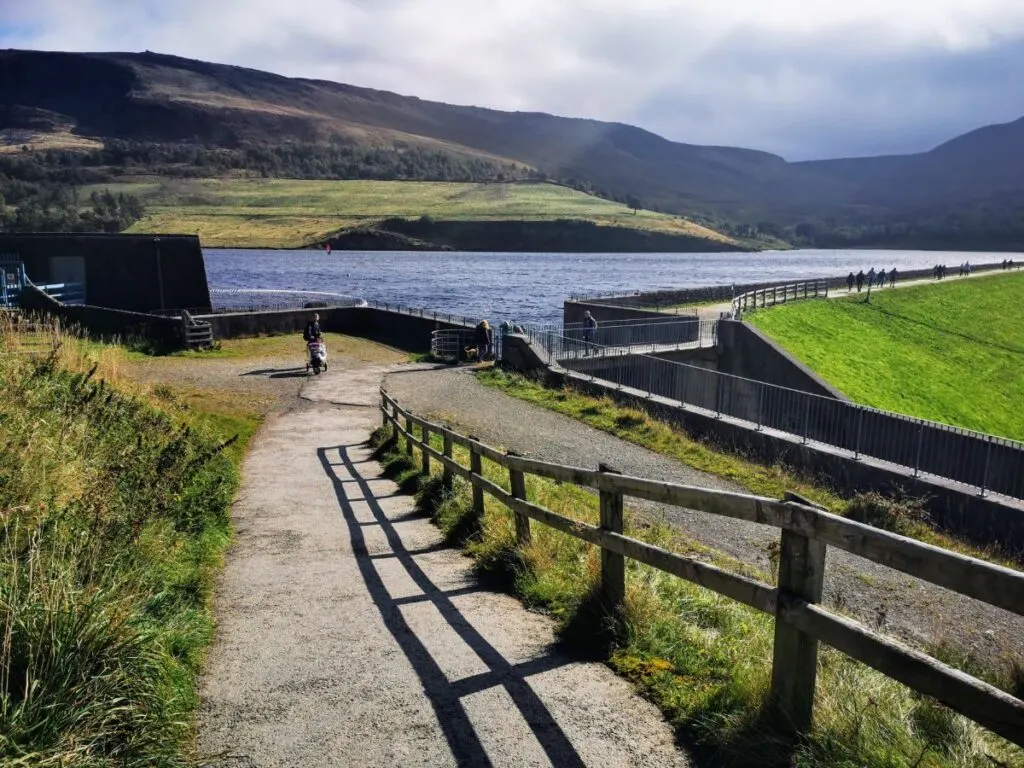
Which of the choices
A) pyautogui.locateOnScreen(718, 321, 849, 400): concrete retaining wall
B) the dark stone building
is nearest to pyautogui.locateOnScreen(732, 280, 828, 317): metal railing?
pyautogui.locateOnScreen(718, 321, 849, 400): concrete retaining wall

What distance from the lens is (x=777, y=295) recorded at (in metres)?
50.0

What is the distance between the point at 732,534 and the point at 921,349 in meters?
35.9

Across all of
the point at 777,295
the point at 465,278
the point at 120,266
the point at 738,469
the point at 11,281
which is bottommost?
the point at 465,278

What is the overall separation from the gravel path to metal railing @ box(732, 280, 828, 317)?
20.8 metres

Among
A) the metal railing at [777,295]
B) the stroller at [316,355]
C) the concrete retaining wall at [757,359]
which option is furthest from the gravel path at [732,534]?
the metal railing at [777,295]

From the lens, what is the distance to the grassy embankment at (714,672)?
3.58m

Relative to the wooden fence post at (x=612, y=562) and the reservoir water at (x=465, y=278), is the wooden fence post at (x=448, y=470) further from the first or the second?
the reservoir water at (x=465, y=278)

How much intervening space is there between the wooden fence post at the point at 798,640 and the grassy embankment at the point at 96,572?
2.81m

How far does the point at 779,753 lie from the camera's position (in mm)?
3766

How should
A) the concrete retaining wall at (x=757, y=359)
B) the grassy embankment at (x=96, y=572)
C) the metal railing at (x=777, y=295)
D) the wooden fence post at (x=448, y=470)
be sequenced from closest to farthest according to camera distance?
the grassy embankment at (x=96, y=572), the wooden fence post at (x=448, y=470), the concrete retaining wall at (x=757, y=359), the metal railing at (x=777, y=295)

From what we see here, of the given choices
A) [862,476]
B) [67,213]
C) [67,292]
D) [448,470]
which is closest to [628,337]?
[862,476]

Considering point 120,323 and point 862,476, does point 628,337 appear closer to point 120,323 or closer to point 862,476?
point 862,476

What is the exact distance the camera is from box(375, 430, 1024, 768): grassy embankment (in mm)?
3578

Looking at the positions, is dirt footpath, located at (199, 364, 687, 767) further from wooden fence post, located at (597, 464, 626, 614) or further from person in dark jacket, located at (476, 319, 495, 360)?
person in dark jacket, located at (476, 319, 495, 360)
